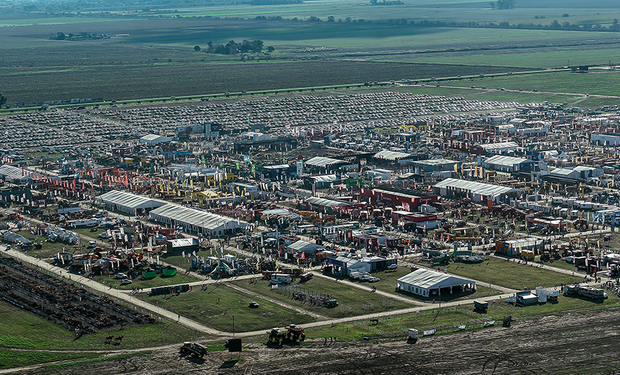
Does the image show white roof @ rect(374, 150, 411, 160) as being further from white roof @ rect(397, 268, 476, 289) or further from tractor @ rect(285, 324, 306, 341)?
tractor @ rect(285, 324, 306, 341)

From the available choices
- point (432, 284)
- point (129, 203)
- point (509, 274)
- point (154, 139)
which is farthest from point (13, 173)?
point (509, 274)

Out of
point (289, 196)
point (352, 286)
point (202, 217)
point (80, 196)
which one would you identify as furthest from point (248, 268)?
point (80, 196)

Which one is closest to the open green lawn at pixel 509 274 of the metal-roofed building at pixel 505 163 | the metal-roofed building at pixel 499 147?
the metal-roofed building at pixel 505 163

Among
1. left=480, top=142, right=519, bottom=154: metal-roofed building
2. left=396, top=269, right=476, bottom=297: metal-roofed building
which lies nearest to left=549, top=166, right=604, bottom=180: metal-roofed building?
left=480, top=142, right=519, bottom=154: metal-roofed building

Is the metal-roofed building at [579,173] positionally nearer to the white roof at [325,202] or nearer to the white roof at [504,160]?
the white roof at [504,160]

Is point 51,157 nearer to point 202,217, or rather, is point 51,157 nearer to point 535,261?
point 202,217
